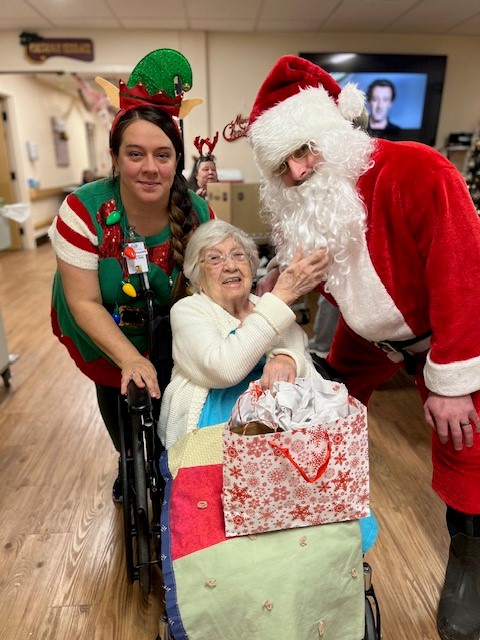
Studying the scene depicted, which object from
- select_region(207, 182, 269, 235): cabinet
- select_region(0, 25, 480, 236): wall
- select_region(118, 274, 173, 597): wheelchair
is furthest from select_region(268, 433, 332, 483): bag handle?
select_region(0, 25, 480, 236): wall

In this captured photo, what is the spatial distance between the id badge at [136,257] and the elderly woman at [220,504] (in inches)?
4.9

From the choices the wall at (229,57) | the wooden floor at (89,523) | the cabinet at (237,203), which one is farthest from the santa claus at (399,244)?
the wall at (229,57)

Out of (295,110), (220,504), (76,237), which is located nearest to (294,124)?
(295,110)

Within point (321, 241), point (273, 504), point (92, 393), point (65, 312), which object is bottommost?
point (92, 393)

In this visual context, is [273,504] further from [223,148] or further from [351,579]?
[223,148]

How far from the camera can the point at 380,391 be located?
2.68 meters

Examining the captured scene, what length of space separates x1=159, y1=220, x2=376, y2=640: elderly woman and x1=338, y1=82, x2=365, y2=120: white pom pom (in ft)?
1.24

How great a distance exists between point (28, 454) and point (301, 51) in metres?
5.15

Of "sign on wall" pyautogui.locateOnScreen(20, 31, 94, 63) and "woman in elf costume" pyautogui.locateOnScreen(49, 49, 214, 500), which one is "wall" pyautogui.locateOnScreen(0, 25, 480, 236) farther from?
"woman in elf costume" pyautogui.locateOnScreen(49, 49, 214, 500)

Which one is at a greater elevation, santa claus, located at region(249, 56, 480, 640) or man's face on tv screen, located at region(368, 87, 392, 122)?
man's face on tv screen, located at region(368, 87, 392, 122)

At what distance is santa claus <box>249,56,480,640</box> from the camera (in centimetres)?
100

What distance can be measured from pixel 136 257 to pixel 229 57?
486 cm

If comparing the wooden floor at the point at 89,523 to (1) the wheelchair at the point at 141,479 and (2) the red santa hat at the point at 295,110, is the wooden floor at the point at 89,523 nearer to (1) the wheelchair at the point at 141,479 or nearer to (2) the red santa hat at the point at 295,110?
(1) the wheelchair at the point at 141,479

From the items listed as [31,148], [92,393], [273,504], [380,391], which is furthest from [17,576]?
[31,148]
